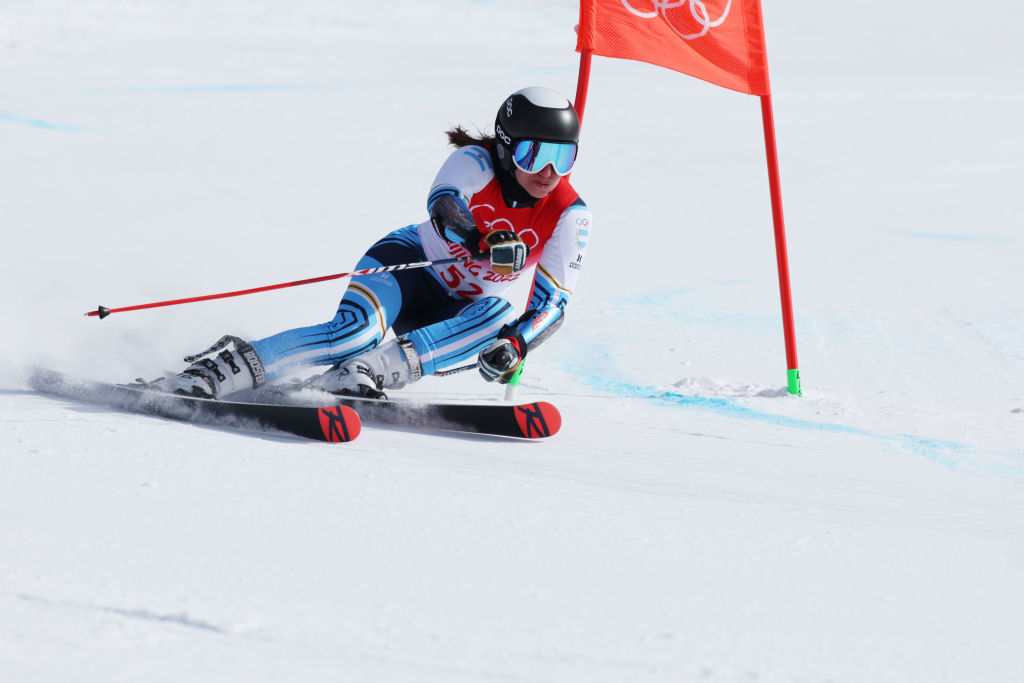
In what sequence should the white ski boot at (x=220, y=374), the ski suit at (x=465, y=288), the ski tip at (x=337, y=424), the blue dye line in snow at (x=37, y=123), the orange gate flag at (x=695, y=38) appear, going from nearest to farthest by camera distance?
1. the ski tip at (x=337, y=424)
2. the white ski boot at (x=220, y=374)
3. the ski suit at (x=465, y=288)
4. the orange gate flag at (x=695, y=38)
5. the blue dye line in snow at (x=37, y=123)

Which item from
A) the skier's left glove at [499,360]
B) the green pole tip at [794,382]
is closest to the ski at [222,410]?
the skier's left glove at [499,360]

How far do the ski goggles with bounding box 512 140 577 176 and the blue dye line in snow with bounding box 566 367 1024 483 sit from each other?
4.05 feet

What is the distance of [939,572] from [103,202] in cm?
713

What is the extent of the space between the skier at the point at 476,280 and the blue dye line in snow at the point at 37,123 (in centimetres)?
763

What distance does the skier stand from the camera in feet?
12.6

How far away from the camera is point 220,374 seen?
12.2ft

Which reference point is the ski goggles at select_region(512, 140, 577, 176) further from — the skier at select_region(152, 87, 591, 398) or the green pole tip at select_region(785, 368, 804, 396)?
the green pole tip at select_region(785, 368, 804, 396)

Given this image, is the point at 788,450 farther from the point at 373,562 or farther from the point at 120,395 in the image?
the point at 120,395

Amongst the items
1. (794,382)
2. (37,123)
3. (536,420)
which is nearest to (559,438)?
(536,420)

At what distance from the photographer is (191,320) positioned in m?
4.86

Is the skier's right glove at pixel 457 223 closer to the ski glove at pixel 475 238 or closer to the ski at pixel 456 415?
the ski glove at pixel 475 238

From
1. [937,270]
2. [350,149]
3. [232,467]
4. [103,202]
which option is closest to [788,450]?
[232,467]

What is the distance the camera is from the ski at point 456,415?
12.2ft

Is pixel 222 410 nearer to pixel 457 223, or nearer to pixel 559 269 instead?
pixel 457 223
